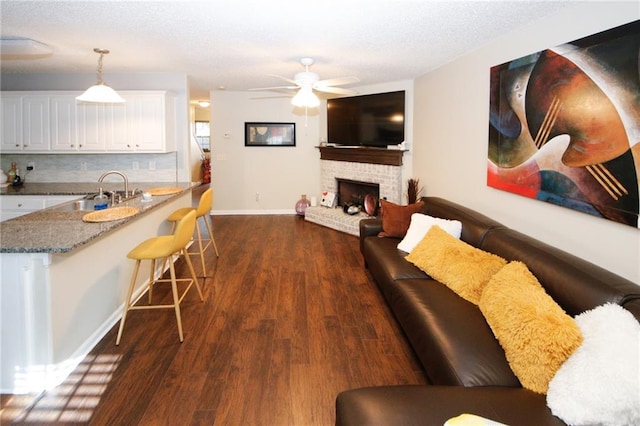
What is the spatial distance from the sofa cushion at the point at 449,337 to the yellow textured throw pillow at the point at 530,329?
7 centimetres

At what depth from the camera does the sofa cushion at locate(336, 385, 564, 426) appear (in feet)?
5.14

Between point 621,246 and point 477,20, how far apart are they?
193cm

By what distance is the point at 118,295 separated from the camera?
136 inches

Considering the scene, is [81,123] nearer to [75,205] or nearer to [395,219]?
[75,205]

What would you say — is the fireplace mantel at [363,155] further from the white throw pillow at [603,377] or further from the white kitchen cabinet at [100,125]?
the white throw pillow at [603,377]

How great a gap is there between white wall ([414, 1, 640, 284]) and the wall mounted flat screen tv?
0.39 metres

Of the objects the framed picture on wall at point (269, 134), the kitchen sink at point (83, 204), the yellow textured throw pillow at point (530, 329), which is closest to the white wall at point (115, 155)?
the kitchen sink at point (83, 204)

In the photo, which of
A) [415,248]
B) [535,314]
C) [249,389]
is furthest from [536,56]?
[249,389]

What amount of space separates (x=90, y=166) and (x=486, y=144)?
199 inches

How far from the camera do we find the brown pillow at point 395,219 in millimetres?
4344

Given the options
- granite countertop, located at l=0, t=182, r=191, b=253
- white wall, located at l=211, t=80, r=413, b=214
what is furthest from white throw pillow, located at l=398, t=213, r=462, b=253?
white wall, located at l=211, t=80, r=413, b=214

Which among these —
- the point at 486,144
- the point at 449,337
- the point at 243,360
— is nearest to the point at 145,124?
the point at 243,360

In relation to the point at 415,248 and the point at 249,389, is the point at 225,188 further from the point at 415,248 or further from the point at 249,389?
the point at 249,389

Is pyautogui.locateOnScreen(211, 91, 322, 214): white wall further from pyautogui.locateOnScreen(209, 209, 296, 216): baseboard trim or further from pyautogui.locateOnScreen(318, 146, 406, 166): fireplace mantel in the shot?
pyautogui.locateOnScreen(318, 146, 406, 166): fireplace mantel
